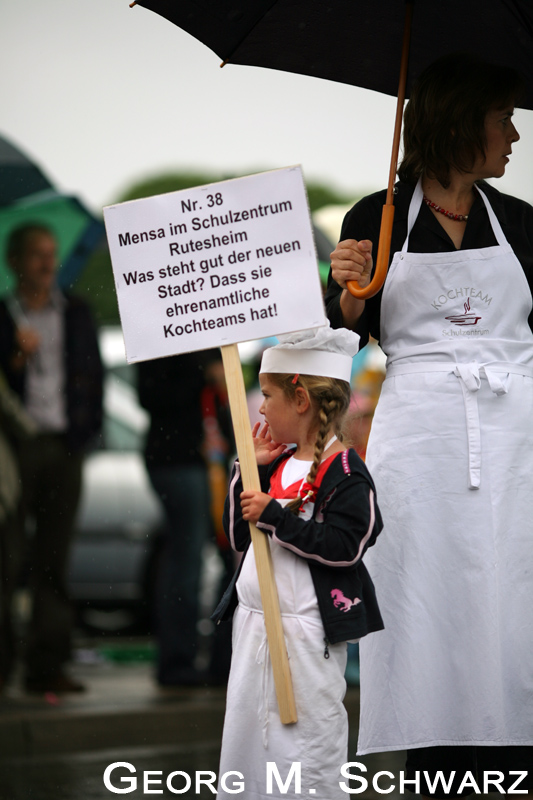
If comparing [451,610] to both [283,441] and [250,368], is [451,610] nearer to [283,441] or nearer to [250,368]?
[283,441]

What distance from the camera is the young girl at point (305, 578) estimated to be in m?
2.59

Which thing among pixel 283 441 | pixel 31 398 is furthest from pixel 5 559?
pixel 283 441

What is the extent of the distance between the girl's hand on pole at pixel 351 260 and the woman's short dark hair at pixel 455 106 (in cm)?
37

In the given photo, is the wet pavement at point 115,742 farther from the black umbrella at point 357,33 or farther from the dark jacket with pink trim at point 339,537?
the black umbrella at point 357,33

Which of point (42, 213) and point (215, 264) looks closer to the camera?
point (215, 264)

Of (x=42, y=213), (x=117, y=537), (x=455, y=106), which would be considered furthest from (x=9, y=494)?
(x=455, y=106)

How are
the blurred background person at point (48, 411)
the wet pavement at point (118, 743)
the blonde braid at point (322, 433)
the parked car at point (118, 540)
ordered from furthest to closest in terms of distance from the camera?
1. the parked car at point (118, 540)
2. the blurred background person at point (48, 411)
3. the wet pavement at point (118, 743)
4. the blonde braid at point (322, 433)

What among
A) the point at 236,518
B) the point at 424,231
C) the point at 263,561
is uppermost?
the point at 424,231

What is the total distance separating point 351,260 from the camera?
9.21ft

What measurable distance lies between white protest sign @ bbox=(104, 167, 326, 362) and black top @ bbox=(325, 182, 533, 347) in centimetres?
38

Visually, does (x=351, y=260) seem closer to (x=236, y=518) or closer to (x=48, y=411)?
(x=236, y=518)

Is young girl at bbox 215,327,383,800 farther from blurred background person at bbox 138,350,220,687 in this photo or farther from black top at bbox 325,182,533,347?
blurred background person at bbox 138,350,220,687

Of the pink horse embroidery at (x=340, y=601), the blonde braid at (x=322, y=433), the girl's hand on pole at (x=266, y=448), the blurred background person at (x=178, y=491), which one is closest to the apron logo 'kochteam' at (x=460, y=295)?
the blonde braid at (x=322, y=433)

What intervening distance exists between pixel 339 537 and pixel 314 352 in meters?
0.47
